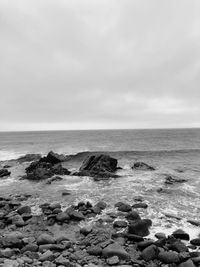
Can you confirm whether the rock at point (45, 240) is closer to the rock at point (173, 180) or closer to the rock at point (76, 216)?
the rock at point (76, 216)

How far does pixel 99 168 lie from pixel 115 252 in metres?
17.6

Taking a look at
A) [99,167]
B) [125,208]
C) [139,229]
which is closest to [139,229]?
[139,229]

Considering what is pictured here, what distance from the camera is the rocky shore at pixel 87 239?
8.79 meters

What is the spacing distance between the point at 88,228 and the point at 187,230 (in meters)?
4.98

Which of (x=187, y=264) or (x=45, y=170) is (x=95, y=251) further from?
(x=45, y=170)

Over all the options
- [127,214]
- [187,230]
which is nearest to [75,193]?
[127,214]

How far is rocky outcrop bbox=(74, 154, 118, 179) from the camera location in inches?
997

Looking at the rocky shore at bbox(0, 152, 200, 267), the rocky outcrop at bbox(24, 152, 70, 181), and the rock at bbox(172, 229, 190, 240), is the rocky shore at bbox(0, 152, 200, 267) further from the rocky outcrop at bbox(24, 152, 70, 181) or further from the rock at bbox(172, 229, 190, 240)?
the rocky outcrop at bbox(24, 152, 70, 181)

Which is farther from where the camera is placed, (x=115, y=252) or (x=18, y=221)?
(x=18, y=221)

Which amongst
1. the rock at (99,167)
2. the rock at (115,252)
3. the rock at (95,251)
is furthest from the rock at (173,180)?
the rock at (95,251)

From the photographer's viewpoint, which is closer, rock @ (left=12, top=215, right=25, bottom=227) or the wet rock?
rock @ (left=12, top=215, right=25, bottom=227)

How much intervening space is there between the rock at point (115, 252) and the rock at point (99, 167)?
50.7 ft

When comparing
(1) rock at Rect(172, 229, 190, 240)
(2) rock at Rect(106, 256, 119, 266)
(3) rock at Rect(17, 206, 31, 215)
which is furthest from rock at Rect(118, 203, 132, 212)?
(3) rock at Rect(17, 206, 31, 215)

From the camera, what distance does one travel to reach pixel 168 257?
8906mm
